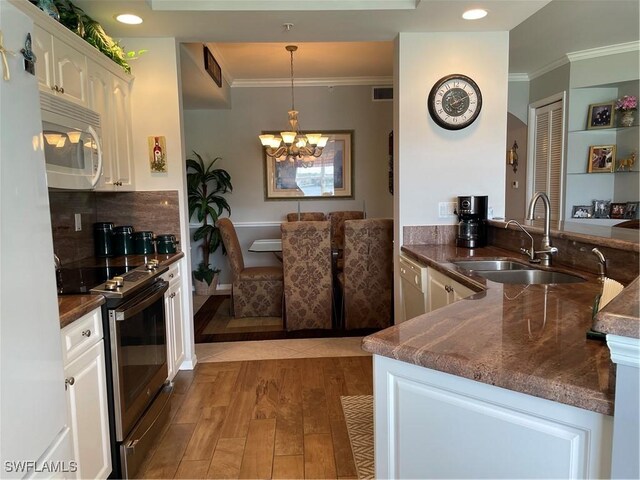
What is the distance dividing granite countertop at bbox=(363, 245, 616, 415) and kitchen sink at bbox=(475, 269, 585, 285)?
1.29ft

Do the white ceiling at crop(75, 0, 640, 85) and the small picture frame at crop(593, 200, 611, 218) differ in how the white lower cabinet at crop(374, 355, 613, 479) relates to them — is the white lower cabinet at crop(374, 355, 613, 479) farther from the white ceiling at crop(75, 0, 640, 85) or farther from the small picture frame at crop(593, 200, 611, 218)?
the small picture frame at crop(593, 200, 611, 218)

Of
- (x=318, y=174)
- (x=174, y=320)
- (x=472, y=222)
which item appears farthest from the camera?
(x=318, y=174)

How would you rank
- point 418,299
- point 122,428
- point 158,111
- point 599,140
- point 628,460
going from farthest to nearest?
point 599,140
point 158,111
point 418,299
point 122,428
point 628,460

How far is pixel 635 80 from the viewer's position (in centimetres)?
443

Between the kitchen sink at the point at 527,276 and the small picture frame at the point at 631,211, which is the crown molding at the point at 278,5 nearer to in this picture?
the kitchen sink at the point at 527,276

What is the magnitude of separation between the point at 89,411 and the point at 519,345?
1.62 m

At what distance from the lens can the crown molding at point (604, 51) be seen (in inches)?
172

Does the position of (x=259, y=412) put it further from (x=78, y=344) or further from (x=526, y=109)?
(x=526, y=109)

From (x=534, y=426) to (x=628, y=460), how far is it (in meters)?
0.19

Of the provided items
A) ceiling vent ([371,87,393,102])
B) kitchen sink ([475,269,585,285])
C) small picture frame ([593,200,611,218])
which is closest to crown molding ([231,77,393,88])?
ceiling vent ([371,87,393,102])

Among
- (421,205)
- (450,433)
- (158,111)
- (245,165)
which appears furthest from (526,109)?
(450,433)

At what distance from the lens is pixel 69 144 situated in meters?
1.98

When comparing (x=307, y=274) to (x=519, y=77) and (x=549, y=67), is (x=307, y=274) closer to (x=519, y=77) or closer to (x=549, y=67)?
(x=549, y=67)

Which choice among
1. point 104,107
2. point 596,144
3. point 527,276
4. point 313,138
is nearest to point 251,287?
point 313,138
